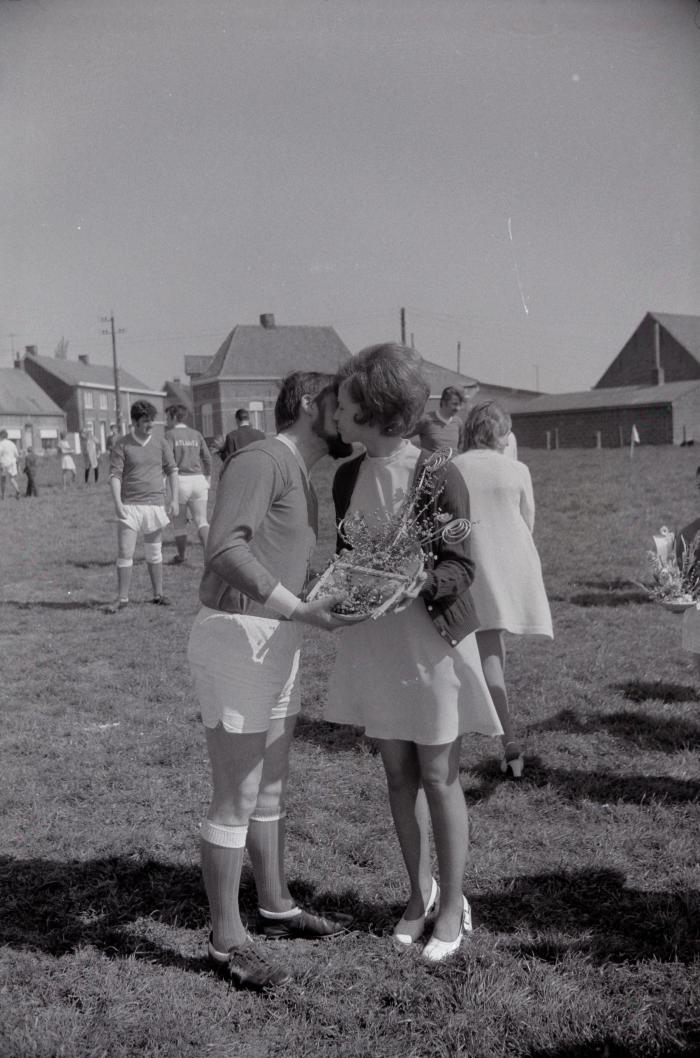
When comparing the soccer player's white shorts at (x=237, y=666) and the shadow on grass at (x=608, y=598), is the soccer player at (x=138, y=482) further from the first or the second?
the soccer player's white shorts at (x=237, y=666)

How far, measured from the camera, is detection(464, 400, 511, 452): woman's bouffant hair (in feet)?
14.8

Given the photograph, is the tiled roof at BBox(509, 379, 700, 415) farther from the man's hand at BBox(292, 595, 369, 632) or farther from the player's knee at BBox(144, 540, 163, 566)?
the man's hand at BBox(292, 595, 369, 632)

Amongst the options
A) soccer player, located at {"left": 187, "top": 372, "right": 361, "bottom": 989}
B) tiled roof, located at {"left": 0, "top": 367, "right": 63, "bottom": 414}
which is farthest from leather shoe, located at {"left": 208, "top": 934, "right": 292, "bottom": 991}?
tiled roof, located at {"left": 0, "top": 367, "right": 63, "bottom": 414}

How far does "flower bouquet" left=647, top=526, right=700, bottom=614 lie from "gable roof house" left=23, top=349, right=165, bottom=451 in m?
72.4

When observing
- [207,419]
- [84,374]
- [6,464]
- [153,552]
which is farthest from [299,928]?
[84,374]

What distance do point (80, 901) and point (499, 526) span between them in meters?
2.57

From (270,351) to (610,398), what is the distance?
75.2 ft

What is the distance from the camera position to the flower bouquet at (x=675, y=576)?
3486 millimetres

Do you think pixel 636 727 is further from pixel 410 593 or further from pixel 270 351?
pixel 270 351

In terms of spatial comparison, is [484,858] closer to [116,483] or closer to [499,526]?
[499,526]

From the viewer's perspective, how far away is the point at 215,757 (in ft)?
9.46

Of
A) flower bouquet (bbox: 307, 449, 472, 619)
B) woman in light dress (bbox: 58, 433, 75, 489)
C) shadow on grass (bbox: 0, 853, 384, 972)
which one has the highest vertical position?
woman in light dress (bbox: 58, 433, 75, 489)

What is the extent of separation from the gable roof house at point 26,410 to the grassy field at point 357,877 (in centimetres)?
6558

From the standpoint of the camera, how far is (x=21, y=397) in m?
71.6
